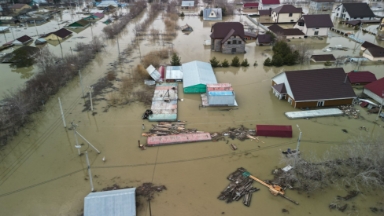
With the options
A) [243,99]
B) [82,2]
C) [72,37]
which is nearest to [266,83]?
[243,99]

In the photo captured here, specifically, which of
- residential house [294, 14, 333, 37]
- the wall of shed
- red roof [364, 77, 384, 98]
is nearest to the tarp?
the wall of shed

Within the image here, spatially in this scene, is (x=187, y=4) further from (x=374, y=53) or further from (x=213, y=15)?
(x=374, y=53)

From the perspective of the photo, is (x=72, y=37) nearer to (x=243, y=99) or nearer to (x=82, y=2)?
(x=243, y=99)

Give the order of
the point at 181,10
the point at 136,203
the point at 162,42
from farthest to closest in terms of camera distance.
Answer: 1. the point at 181,10
2. the point at 162,42
3. the point at 136,203

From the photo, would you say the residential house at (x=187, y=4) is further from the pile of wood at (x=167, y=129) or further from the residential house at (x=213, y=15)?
the pile of wood at (x=167, y=129)

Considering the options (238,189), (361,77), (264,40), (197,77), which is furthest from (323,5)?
(238,189)

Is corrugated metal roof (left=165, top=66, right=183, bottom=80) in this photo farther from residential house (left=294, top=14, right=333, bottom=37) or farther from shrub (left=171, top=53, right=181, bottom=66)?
residential house (left=294, top=14, right=333, bottom=37)
